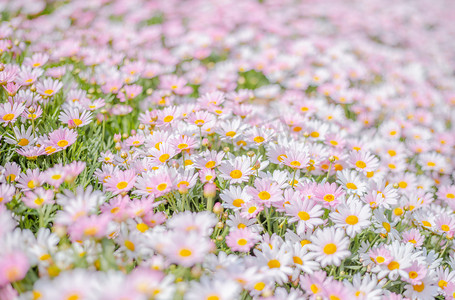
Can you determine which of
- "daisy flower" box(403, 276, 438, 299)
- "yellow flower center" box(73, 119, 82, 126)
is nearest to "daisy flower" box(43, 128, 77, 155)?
"yellow flower center" box(73, 119, 82, 126)

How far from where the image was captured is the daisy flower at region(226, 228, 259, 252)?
159 cm

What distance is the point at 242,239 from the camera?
1645mm

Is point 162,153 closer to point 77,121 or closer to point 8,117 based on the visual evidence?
point 77,121

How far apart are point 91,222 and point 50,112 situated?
1.25 metres

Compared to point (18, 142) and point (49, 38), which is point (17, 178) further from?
point (49, 38)

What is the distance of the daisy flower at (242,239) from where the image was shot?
1.59 metres

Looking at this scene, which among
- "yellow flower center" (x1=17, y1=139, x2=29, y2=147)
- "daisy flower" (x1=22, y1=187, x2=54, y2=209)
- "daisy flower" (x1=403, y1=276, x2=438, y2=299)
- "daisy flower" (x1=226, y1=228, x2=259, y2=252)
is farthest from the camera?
"yellow flower center" (x1=17, y1=139, x2=29, y2=147)

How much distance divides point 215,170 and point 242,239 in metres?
0.53

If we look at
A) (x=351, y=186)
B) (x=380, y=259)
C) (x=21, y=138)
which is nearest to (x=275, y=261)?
(x=380, y=259)

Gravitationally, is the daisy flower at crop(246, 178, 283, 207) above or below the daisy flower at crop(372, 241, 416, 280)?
above

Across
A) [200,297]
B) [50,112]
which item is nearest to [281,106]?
[50,112]

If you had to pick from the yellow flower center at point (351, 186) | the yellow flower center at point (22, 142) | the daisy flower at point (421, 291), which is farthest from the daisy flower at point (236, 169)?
the yellow flower center at point (22, 142)

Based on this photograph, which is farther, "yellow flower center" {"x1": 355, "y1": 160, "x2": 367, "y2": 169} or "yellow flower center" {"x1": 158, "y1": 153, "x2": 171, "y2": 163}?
"yellow flower center" {"x1": 355, "y1": 160, "x2": 367, "y2": 169}

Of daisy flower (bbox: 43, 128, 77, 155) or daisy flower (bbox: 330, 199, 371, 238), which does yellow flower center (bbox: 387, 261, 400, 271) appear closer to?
daisy flower (bbox: 330, 199, 371, 238)
